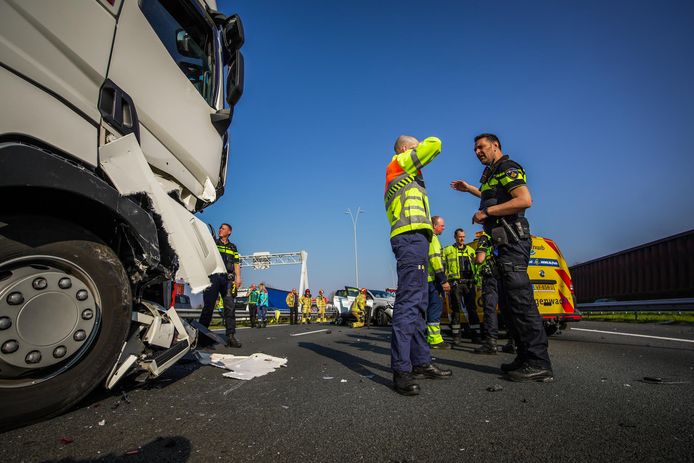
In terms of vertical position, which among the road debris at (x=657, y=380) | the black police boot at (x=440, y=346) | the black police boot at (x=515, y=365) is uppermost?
the black police boot at (x=515, y=365)

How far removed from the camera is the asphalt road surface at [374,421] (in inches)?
60.3

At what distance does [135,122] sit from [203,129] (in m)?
0.90

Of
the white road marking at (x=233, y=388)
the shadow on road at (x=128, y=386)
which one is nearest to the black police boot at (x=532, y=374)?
the white road marking at (x=233, y=388)

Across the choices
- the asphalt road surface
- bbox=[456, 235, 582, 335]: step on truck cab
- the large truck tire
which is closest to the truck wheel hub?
the large truck tire

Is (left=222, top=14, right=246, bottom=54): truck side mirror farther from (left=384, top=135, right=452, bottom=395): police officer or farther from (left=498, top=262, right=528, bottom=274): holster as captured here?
(left=498, top=262, right=528, bottom=274): holster

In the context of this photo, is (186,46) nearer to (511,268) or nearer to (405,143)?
(405,143)

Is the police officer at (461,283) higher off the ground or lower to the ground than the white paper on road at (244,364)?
higher

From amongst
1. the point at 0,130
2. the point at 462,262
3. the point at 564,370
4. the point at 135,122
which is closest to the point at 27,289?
the point at 0,130

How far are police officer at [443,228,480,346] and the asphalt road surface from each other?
3514 mm

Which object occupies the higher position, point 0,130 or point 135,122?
point 135,122

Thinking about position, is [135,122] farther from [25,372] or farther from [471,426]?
[471,426]

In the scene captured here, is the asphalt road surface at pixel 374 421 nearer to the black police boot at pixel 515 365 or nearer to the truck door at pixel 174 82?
the black police boot at pixel 515 365

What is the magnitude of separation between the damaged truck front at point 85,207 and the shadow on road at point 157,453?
0.61m

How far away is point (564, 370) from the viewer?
342 centimetres
